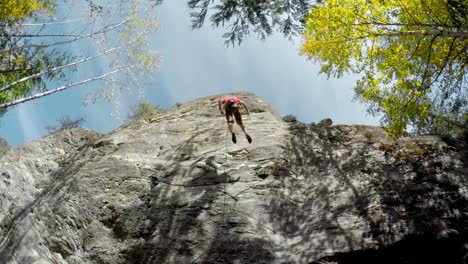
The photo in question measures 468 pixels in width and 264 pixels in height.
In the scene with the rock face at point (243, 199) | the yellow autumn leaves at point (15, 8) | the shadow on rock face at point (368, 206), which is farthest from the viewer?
the yellow autumn leaves at point (15, 8)

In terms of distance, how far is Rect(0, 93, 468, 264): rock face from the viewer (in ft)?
30.2

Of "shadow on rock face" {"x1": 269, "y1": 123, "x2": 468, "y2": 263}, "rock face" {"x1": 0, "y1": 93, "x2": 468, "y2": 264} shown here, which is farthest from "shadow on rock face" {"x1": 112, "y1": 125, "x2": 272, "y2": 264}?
"shadow on rock face" {"x1": 269, "y1": 123, "x2": 468, "y2": 263}

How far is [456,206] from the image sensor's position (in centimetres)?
941

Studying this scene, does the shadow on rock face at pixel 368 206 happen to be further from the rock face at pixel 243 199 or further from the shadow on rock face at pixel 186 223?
the shadow on rock face at pixel 186 223

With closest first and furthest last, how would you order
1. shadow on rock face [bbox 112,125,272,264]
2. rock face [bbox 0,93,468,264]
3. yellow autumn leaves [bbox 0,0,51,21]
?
rock face [bbox 0,93,468,264] → shadow on rock face [bbox 112,125,272,264] → yellow autumn leaves [bbox 0,0,51,21]

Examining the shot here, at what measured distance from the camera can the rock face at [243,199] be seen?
9195mm

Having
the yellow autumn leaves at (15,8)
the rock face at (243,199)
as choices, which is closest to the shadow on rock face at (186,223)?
the rock face at (243,199)

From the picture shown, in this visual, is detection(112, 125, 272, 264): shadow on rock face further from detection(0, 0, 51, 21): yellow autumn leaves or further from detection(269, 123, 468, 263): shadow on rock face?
detection(0, 0, 51, 21): yellow autumn leaves

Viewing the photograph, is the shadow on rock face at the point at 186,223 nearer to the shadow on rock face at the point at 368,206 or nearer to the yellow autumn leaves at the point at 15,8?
the shadow on rock face at the point at 368,206

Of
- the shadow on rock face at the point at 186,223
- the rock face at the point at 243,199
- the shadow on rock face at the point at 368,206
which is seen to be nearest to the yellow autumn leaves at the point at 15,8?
the rock face at the point at 243,199

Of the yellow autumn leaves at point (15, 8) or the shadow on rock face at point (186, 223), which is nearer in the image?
the shadow on rock face at point (186, 223)

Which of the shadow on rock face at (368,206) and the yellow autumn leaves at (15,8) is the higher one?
the yellow autumn leaves at (15,8)

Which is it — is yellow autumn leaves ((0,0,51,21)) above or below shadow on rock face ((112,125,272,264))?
above

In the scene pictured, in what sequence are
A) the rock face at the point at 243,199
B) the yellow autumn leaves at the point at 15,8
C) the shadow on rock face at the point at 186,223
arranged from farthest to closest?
the yellow autumn leaves at the point at 15,8
the shadow on rock face at the point at 186,223
the rock face at the point at 243,199
